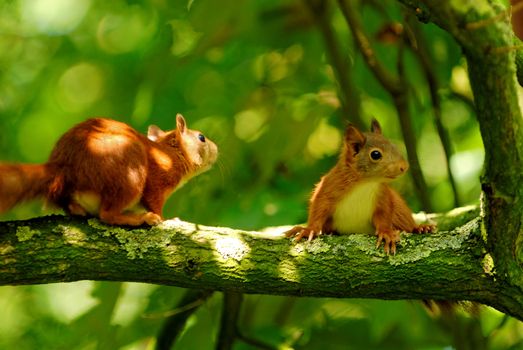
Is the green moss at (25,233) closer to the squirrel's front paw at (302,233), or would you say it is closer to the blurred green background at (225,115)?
the squirrel's front paw at (302,233)

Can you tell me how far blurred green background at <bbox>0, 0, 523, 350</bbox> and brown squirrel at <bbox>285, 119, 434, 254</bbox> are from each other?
53 cm

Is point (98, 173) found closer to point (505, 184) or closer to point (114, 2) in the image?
point (505, 184)

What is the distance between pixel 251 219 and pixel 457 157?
4.97 feet

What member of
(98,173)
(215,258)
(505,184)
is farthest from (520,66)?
(98,173)

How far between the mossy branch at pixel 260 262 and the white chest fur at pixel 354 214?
0.63 m

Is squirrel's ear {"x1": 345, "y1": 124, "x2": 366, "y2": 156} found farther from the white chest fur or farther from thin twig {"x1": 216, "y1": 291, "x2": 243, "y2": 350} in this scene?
thin twig {"x1": 216, "y1": 291, "x2": 243, "y2": 350}

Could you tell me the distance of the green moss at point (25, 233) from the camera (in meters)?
3.14

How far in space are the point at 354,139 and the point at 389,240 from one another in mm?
883

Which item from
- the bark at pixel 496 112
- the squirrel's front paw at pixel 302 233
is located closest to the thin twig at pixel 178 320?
the squirrel's front paw at pixel 302 233

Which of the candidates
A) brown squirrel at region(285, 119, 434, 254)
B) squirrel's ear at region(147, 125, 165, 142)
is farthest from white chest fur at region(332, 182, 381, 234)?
squirrel's ear at region(147, 125, 165, 142)

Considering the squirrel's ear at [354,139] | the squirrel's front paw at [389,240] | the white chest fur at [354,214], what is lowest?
the white chest fur at [354,214]

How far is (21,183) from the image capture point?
11.0ft

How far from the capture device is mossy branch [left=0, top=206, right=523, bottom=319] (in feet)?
10.4

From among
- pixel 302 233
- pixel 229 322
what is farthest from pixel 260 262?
pixel 229 322
